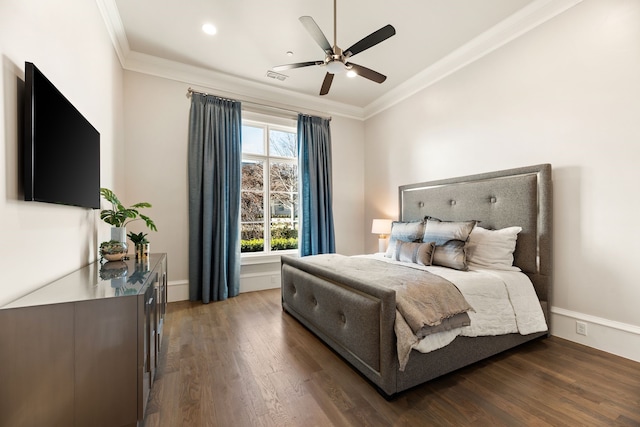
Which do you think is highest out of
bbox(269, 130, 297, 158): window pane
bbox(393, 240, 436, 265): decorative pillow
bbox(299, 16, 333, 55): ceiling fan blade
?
bbox(299, 16, 333, 55): ceiling fan blade

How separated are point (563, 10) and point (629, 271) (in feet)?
7.43

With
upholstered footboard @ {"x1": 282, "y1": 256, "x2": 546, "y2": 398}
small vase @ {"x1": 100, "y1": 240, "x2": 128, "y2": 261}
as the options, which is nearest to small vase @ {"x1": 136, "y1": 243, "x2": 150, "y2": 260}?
small vase @ {"x1": 100, "y1": 240, "x2": 128, "y2": 261}

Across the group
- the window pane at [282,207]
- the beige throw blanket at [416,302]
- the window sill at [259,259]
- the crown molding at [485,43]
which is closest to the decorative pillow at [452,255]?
the beige throw blanket at [416,302]

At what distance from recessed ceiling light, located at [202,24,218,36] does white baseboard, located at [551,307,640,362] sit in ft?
14.1

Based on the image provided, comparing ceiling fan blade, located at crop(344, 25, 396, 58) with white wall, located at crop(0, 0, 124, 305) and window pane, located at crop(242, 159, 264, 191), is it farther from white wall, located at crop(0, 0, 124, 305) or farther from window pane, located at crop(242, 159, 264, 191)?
window pane, located at crop(242, 159, 264, 191)

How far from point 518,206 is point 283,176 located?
3.20 meters

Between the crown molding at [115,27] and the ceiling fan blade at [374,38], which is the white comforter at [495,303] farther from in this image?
the crown molding at [115,27]

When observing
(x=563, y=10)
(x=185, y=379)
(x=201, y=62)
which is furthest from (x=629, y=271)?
(x=201, y=62)

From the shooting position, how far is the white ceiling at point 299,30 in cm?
250

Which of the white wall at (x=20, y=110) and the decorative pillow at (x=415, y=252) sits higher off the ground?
the white wall at (x=20, y=110)

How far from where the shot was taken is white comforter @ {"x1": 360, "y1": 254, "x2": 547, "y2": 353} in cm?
191

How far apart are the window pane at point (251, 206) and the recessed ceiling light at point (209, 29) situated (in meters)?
2.05

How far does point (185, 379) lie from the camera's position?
182cm

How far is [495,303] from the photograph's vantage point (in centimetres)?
205
